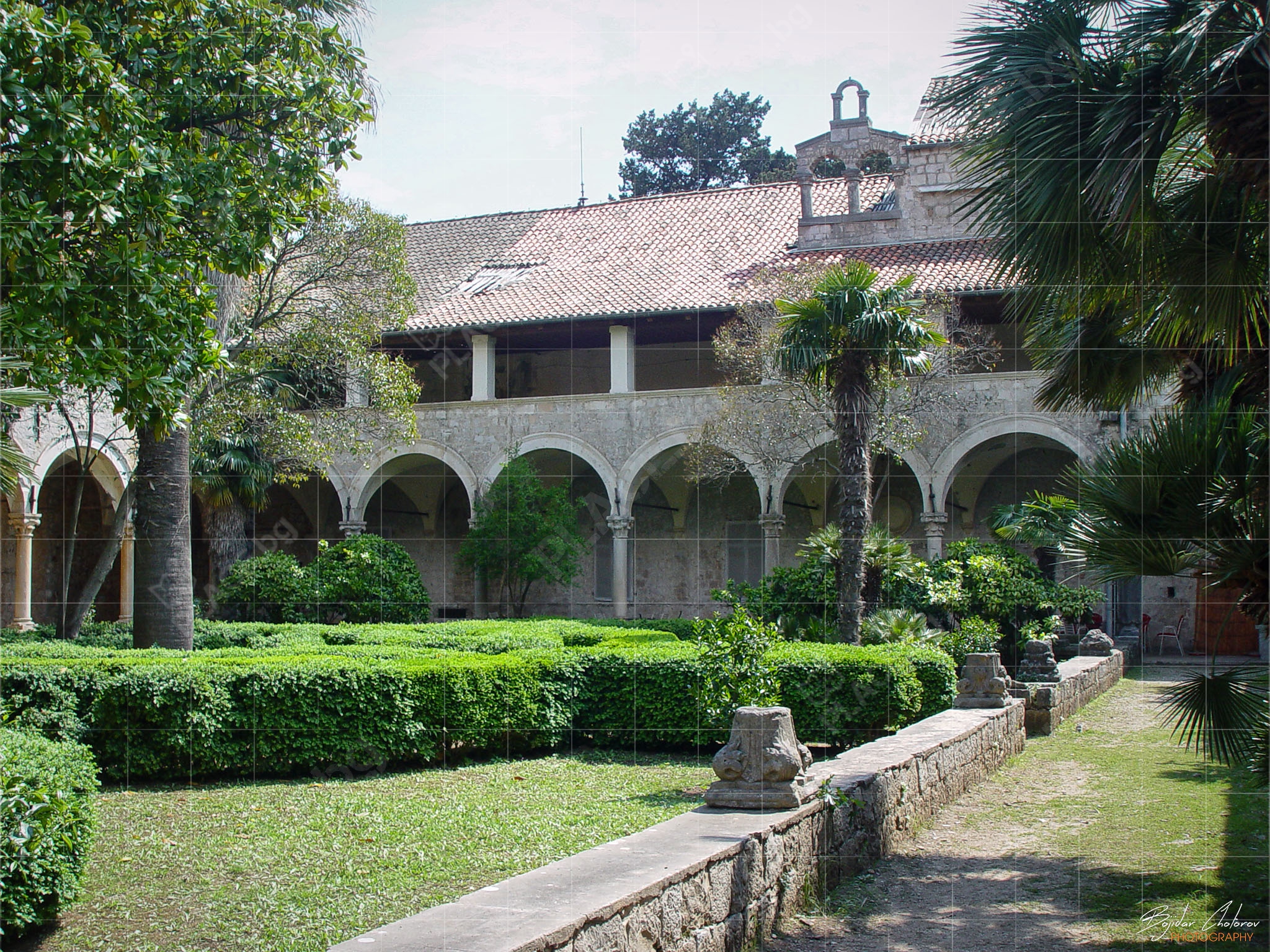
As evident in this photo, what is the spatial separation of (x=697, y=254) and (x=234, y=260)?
15.4 meters

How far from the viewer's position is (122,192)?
5719 millimetres

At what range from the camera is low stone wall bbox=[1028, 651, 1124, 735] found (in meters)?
10.8

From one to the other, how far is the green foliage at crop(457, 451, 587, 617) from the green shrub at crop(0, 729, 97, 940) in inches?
563

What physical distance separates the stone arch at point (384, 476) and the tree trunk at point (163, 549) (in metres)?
10.4

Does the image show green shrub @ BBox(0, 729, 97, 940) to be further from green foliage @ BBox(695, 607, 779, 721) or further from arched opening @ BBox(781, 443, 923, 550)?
arched opening @ BBox(781, 443, 923, 550)

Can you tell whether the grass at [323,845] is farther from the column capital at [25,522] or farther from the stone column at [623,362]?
the stone column at [623,362]

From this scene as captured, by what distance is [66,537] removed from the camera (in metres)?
19.5

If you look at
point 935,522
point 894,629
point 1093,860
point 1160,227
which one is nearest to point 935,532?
point 935,522

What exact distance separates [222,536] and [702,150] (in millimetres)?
14215

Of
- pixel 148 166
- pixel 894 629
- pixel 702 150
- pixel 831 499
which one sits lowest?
pixel 894 629

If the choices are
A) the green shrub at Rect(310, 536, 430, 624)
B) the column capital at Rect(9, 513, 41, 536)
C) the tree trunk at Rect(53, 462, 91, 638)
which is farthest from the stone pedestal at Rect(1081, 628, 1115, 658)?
the column capital at Rect(9, 513, 41, 536)

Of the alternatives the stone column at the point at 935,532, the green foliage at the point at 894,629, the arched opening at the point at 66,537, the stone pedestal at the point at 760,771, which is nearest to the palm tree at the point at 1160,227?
the stone pedestal at the point at 760,771

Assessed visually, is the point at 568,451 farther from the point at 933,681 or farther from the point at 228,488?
the point at 933,681

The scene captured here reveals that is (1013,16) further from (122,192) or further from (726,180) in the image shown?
(726,180)
